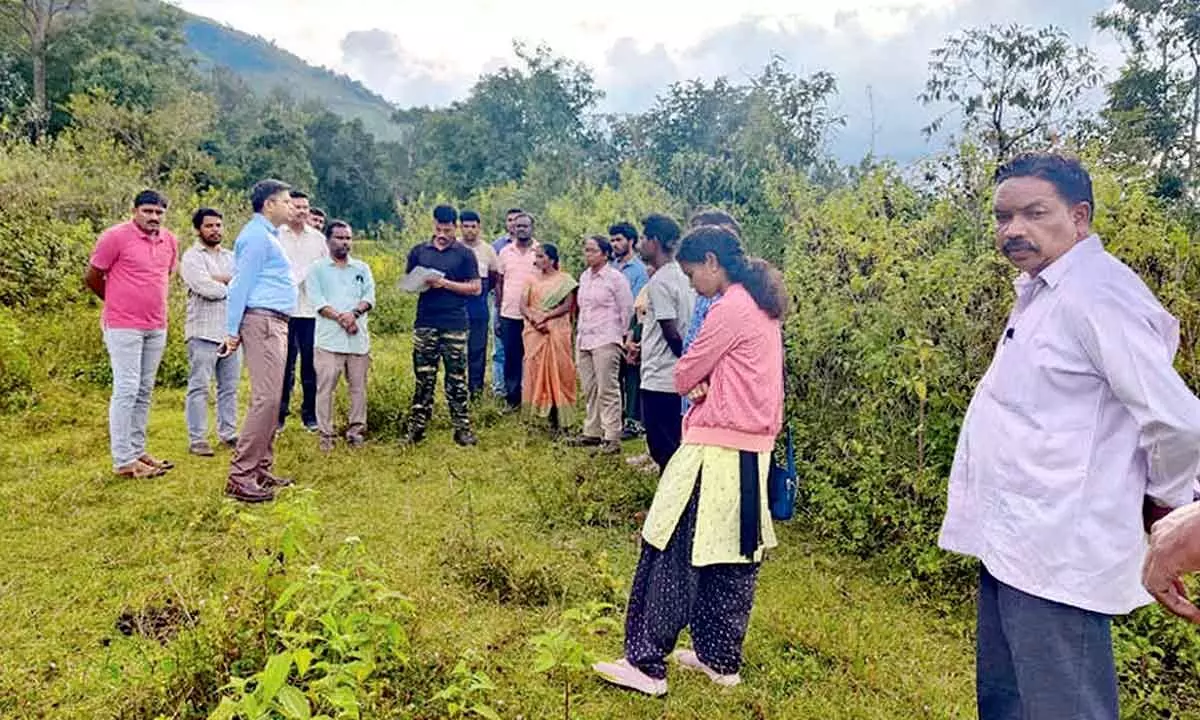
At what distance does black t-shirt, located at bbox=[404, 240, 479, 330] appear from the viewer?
20.2 feet

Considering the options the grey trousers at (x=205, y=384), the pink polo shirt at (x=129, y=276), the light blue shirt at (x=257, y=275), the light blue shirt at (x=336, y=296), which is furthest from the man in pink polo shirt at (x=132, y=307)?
the light blue shirt at (x=336, y=296)

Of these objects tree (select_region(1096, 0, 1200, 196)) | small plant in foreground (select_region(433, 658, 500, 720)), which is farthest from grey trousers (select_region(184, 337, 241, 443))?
tree (select_region(1096, 0, 1200, 196))

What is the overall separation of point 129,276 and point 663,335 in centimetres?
325

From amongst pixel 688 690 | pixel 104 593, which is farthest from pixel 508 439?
pixel 688 690

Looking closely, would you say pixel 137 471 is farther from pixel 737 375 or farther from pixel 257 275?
pixel 737 375

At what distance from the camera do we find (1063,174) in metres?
2.00

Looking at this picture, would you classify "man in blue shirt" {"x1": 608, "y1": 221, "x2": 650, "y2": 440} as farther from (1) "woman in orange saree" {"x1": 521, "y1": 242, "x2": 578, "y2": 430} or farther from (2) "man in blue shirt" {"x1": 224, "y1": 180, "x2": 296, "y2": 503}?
(2) "man in blue shirt" {"x1": 224, "y1": 180, "x2": 296, "y2": 503}

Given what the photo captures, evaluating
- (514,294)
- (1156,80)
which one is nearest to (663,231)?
(514,294)

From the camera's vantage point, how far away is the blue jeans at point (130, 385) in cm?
508

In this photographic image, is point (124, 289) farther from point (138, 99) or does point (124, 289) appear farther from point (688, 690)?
point (138, 99)

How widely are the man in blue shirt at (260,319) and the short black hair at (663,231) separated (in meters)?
2.17

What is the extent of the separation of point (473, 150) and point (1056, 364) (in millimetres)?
28582

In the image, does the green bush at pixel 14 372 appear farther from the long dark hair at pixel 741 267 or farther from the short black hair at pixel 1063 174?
the short black hair at pixel 1063 174

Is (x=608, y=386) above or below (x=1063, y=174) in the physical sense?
below
